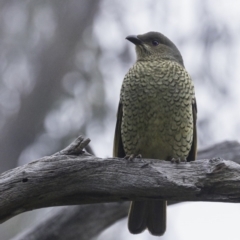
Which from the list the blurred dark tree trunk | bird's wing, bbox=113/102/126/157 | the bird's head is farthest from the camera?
the blurred dark tree trunk

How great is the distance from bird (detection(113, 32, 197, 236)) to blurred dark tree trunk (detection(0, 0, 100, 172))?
3.39 meters

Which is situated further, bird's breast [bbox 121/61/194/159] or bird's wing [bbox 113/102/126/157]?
bird's wing [bbox 113/102/126/157]

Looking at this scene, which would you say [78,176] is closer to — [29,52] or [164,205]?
[164,205]

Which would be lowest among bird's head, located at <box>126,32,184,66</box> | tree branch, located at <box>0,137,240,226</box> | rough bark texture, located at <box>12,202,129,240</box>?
rough bark texture, located at <box>12,202,129,240</box>

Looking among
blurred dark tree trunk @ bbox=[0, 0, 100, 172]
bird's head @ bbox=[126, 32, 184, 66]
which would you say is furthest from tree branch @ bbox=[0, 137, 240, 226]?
blurred dark tree trunk @ bbox=[0, 0, 100, 172]

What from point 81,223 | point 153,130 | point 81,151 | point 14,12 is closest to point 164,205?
point 153,130

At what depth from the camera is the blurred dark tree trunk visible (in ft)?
29.6

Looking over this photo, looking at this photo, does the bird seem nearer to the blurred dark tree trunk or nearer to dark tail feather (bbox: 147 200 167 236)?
dark tail feather (bbox: 147 200 167 236)

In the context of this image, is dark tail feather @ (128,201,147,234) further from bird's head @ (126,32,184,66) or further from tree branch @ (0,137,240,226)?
bird's head @ (126,32,184,66)

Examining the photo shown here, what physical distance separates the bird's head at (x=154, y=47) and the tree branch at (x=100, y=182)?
6.61ft

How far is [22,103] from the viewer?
938 cm

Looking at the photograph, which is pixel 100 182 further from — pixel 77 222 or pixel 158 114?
pixel 77 222

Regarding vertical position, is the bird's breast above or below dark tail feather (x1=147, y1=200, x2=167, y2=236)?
above

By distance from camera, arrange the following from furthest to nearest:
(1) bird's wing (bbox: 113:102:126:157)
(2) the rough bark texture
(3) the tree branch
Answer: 1. (2) the rough bark texture
2. (1) bird's wing (bbox: 113:102:126:157)
3. (3) the tree branch
